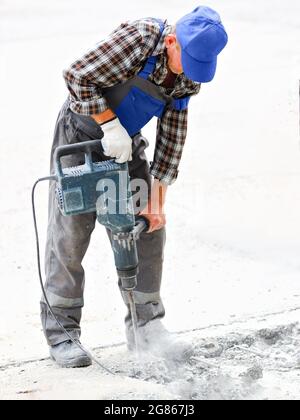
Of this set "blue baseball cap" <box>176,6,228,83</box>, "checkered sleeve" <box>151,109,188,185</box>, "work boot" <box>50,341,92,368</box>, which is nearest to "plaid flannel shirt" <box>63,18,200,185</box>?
"blue baseball cap" <box>176,6,228,83</box>

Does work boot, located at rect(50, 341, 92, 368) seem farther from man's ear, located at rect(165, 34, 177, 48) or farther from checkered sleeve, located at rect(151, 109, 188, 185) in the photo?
man's ear, located at rect(165, 34, 177, 48)

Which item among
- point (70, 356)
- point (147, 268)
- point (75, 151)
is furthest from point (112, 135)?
point (70, 356)

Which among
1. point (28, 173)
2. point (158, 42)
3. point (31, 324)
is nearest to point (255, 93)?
point (28, 173)

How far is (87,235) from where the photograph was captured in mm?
3916

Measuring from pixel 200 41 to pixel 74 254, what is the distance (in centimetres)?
111

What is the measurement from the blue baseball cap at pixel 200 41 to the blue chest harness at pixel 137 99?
13 cm

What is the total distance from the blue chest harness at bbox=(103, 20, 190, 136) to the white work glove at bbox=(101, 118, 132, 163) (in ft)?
0.38

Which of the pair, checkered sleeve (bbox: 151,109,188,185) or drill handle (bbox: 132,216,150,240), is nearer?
drill handle (bbox: 132,216,150,240)

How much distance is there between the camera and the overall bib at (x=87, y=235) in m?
3.67

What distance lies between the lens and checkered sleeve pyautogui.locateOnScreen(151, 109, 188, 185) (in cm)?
390

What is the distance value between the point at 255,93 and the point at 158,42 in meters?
4.73

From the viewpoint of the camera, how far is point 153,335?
4.12 m

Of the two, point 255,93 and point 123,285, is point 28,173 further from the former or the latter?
point 123,285

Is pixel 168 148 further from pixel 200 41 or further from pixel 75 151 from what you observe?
pixel 200 41
